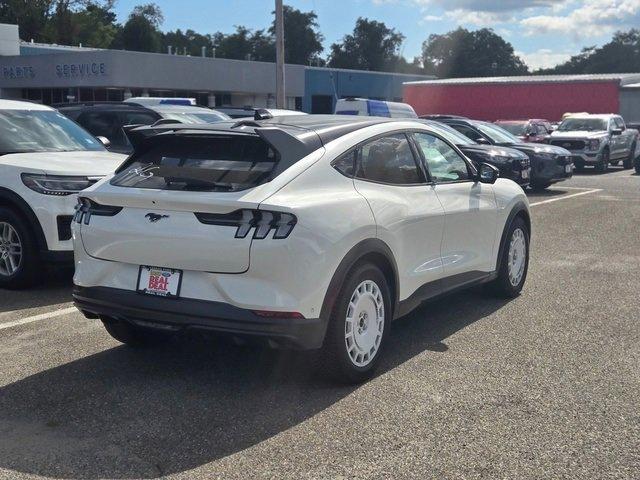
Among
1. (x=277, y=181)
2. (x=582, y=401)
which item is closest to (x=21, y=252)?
(x=277, y=181)

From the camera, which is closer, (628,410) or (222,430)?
(222,430)

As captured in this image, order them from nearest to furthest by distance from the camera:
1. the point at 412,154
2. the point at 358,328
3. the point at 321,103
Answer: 1. the point at 358,328
2. the point at 412,154
3. the point at 321,103

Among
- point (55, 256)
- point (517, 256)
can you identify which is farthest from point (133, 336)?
point (517, 256)

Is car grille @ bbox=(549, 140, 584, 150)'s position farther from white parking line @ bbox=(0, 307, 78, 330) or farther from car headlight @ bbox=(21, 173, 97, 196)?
white parking line @ bbox=(0, 307, 78, 330)

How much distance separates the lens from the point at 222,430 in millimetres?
4387

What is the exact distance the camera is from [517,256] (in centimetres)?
760

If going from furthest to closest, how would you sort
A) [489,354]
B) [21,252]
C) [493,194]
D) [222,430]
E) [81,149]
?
[81,149]
[21,252]
[493,194]
[489,354]
[222,430]

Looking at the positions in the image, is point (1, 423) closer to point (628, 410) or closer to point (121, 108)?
point (628, 410)

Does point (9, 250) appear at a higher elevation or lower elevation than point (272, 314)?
lower

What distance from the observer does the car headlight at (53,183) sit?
749 centimetres

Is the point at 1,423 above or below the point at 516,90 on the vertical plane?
below

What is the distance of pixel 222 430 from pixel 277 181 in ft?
4.70

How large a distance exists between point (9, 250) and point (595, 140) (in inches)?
809

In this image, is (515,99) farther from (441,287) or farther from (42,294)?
(441,287)
